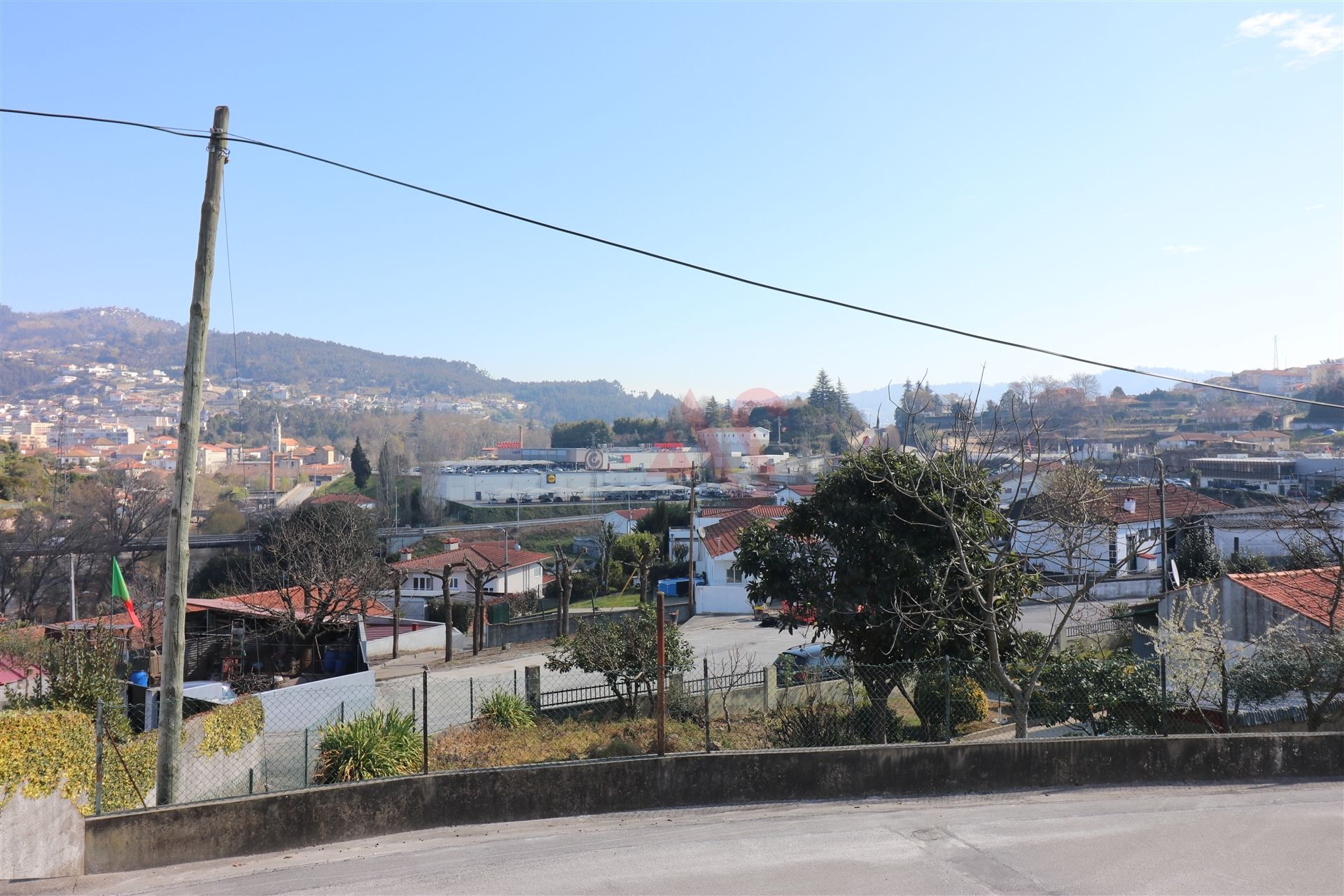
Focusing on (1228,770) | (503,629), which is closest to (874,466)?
(1228,770)

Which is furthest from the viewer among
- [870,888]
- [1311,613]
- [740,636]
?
[740,636]

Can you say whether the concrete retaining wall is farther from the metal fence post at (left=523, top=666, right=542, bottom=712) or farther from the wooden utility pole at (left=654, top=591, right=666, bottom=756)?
the metal fence post at (left=523, top=666, right=542, bottom=712)

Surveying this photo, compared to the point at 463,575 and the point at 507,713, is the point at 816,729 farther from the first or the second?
the point at 463,575

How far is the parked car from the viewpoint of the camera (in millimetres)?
12797

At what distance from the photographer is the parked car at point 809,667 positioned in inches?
504

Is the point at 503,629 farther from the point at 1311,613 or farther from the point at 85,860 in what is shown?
the point at 85,860

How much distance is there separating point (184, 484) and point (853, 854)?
6.51 metres

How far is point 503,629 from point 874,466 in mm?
21308

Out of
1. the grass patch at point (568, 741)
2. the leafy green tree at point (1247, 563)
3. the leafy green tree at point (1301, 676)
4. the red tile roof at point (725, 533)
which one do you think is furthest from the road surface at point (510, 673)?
the leafy green tree at point (1247, 563)

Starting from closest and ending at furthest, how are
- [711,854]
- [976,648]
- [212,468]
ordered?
[711,854] → [976,648] → [212,468]

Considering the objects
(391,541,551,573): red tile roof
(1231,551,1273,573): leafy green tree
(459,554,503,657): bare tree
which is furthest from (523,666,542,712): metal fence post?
(1231,551,1273,573): leafy green tree

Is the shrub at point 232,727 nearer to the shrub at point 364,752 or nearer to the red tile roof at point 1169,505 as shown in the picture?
the shrub at point 364,752

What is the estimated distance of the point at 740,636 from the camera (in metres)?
32.0

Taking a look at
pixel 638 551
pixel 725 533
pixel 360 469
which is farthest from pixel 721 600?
pixel 360 469
